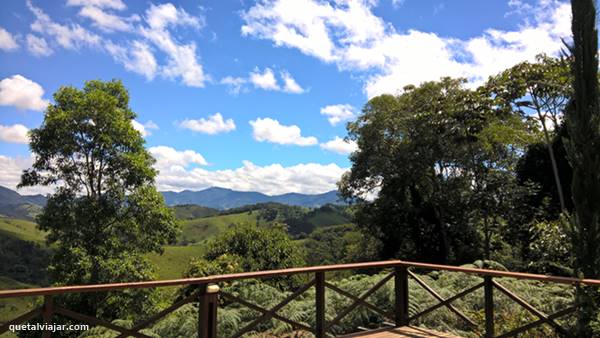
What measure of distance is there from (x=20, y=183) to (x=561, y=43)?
1373 cm

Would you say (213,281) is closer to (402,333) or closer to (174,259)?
(402,333)

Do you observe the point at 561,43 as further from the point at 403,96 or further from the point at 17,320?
the point at 403,96

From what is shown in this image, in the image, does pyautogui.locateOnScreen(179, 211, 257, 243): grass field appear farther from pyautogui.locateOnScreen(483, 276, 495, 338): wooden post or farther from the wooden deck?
pyautogui.locateOnScreen(483, 276, 495, 338): wooden post

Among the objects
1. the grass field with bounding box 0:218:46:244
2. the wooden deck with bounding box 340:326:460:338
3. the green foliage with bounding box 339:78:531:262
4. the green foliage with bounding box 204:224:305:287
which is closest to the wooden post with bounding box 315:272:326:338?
the wooden deck with bounding box 340:326:460:338

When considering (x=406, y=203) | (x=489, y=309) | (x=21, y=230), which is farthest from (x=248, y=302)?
(x=21, y=230)

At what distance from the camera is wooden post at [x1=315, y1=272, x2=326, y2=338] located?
13.8ft

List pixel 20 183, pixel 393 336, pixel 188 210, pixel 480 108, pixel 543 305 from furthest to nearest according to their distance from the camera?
pixel 188 210
pixel 480 108
pixel 20 183
pixel 543 305
pixel 393 336

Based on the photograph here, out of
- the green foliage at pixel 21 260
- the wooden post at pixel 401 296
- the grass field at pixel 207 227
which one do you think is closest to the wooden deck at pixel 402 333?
the wooden post at pixel 401 296

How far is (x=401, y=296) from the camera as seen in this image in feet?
16.6

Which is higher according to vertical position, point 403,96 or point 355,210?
point 403,96

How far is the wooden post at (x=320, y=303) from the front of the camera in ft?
13.8

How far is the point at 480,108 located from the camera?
15.9 metres

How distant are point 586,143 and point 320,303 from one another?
3.17 m

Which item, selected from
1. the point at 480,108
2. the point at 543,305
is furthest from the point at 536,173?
the point at 543,305
